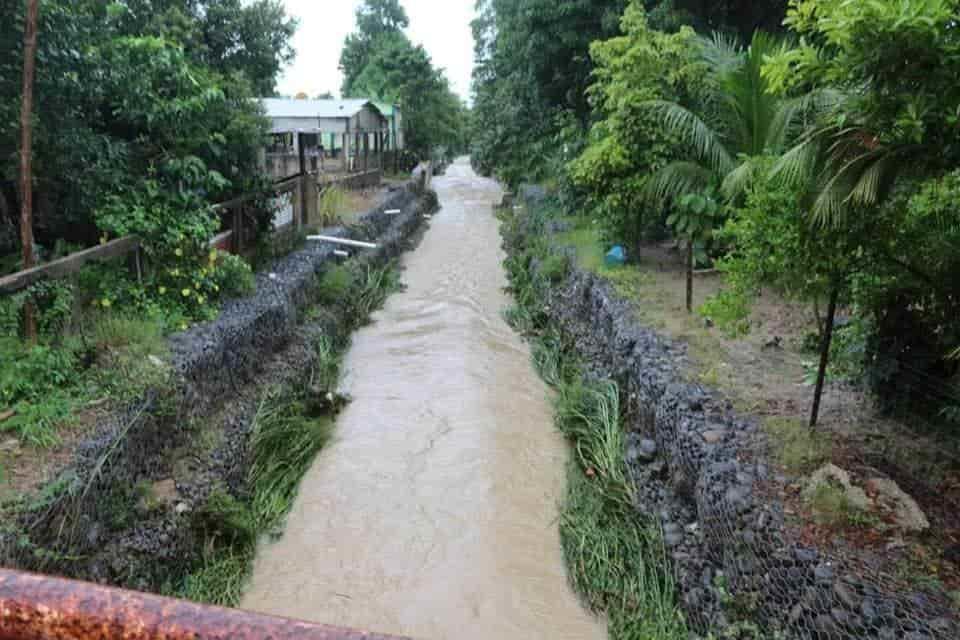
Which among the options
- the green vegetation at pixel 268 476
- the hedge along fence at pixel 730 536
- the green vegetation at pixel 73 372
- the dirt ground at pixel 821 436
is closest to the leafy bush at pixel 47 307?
the green vegetation at pixel 73 372

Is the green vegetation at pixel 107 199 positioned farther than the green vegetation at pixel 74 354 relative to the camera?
Yes

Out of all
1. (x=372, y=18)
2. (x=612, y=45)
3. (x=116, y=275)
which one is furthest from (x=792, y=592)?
(x=372, y=18)

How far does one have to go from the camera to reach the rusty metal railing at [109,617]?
71 cm

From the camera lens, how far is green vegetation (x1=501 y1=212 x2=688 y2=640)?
15.5ft

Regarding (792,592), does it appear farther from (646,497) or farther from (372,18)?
(372,18)

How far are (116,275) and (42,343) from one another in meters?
1.54

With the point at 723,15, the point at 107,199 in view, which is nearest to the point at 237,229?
the point at 107,199

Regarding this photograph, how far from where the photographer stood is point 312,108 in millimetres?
20266

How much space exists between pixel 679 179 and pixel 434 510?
215 inches

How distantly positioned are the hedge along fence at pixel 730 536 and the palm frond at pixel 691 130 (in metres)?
2.99

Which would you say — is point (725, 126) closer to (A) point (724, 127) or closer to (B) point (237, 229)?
(A) point (724, 127)

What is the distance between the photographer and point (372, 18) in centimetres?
5525

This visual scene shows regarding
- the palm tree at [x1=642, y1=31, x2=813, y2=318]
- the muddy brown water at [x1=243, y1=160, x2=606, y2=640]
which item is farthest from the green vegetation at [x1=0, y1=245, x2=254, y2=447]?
the palm tree at [x1=642, y1=31, x2=813, y2=318]

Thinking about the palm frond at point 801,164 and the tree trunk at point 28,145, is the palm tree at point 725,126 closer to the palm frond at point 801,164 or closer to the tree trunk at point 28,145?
the palm frond at point 801,164
